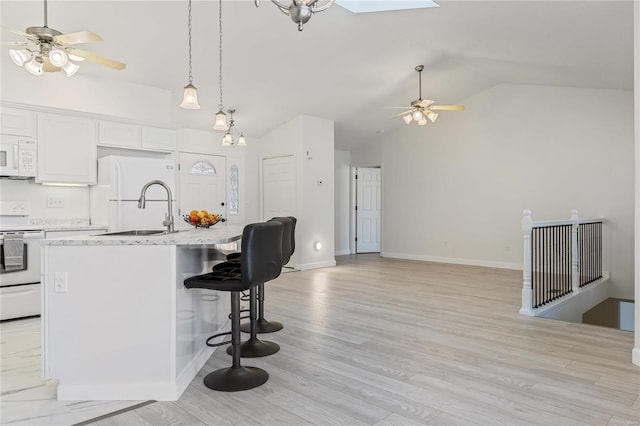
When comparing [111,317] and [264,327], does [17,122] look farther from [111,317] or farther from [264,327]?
[264,327]

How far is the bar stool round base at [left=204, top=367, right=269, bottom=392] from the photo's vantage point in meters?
2.57

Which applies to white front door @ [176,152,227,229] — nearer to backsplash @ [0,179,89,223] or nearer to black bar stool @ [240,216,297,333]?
backsplash @ [0,179,89,223]

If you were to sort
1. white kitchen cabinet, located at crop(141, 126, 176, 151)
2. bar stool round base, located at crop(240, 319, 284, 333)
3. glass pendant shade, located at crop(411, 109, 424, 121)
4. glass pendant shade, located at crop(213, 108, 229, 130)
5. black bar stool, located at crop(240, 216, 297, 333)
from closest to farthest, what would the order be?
black bar stool, located at crop(240, 216, 297, 333), bar stool round base, located at crop(240, 319, 284, 333), glass pendant shade, located at crop(213, 108, 229, 130), white kitchen cabinet, located at crop(141, 126, 176, 151), glass pendant shade, located at crop(411, 109, 424, 121)

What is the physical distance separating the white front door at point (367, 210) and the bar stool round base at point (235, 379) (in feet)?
24.2

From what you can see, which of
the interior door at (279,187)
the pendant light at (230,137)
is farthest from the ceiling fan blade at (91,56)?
the interior door at (279,187)

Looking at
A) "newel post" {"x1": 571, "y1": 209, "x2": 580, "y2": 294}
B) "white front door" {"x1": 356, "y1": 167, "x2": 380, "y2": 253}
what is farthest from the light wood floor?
"white front door" {"x1": 356, "y1": 167, "x2": 380, "y2": 253}

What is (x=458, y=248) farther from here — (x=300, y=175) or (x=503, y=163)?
(x=300, y=175)

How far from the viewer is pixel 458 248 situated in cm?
831

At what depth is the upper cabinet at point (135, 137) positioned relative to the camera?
5.08 metres

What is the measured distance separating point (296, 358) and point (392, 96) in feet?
18.1

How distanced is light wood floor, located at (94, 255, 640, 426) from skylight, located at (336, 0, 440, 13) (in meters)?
3.27

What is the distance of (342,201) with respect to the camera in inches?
381

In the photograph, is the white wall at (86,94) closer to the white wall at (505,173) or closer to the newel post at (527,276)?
the newel post at (527,276)

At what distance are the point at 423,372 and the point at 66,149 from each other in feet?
14.8
